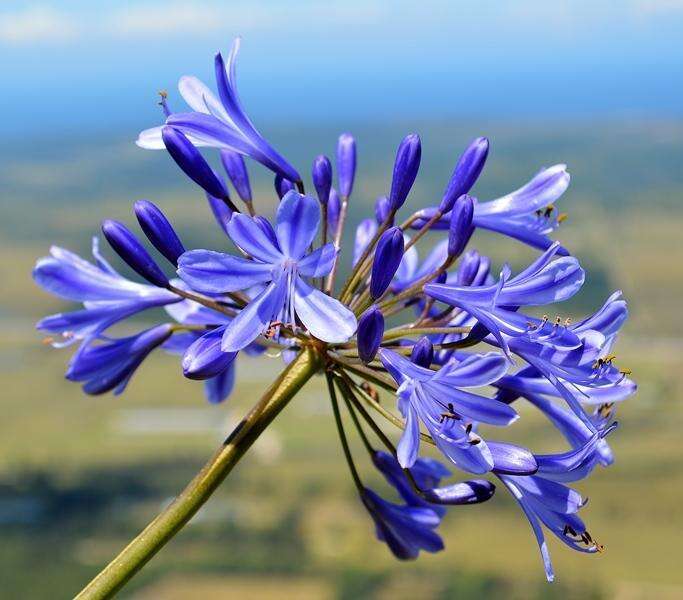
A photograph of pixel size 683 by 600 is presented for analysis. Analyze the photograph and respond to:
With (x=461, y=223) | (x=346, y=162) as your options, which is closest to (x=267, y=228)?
(x=461, y=223)

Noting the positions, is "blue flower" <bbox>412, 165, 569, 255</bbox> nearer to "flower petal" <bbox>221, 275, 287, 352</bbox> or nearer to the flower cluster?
the flower cluster

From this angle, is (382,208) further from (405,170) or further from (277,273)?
(277,273)

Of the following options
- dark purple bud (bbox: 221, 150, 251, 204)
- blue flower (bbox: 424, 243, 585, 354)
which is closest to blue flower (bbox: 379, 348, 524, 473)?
blue flower (bbox: 424, 243, 585, 354)

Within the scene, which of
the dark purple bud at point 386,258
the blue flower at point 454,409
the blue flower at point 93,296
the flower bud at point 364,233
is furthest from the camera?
the flower bud at point 364,233

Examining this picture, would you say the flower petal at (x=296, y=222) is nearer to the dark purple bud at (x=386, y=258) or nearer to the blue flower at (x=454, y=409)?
the dark purple bud at (x=386, y=258)

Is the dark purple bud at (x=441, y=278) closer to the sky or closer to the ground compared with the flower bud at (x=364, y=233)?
closer to the sky

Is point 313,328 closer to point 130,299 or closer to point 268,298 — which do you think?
point 268,298

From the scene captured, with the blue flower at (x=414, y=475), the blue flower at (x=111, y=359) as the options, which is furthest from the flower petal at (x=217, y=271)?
the blue flower at (x=414, y=475)
